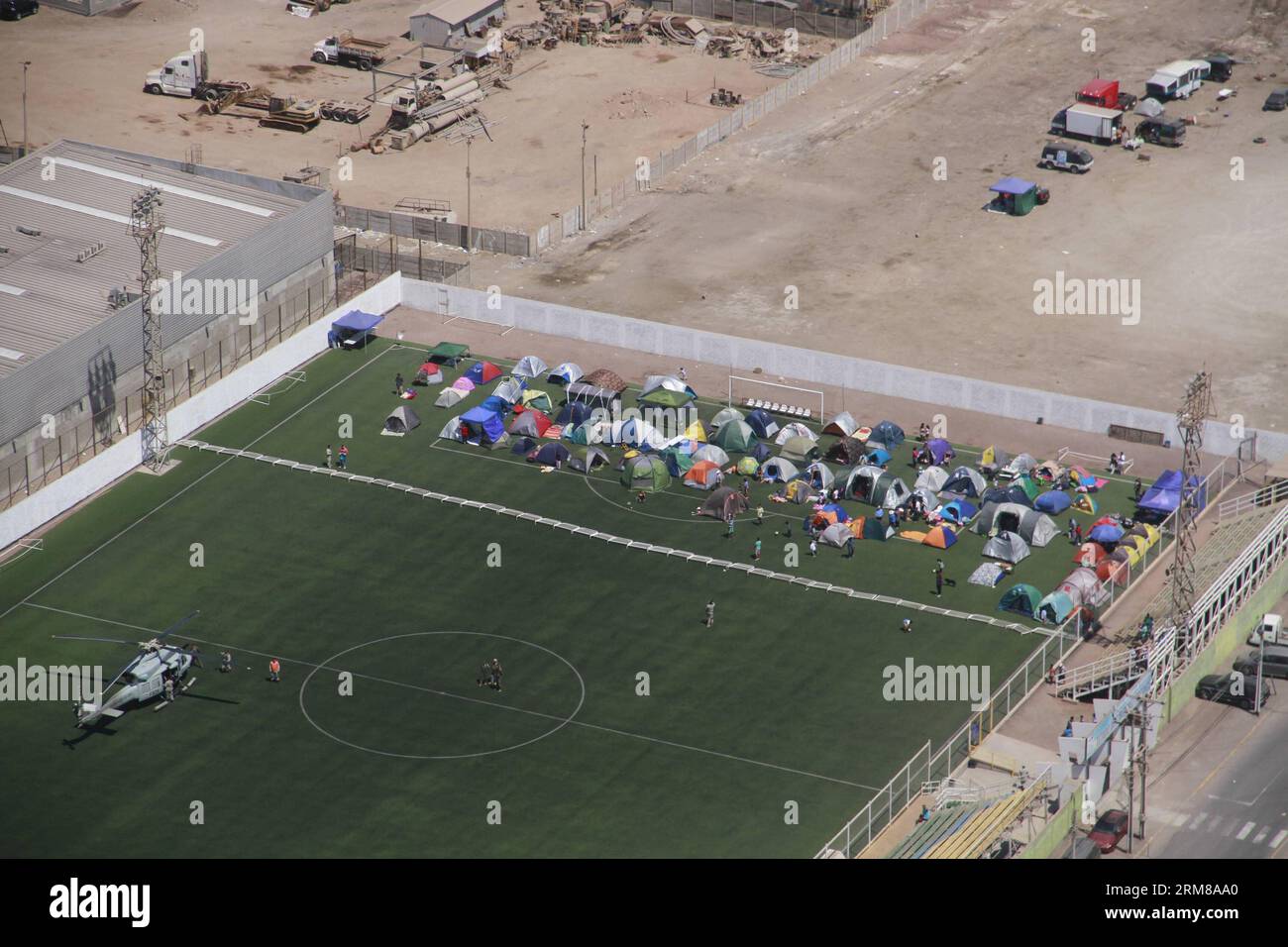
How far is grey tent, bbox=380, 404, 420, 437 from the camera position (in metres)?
121

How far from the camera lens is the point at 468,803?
93.1m

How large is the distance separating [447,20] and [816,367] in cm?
5735

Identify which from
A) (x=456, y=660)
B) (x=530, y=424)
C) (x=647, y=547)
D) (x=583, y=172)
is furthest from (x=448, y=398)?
(x=583, y=172)

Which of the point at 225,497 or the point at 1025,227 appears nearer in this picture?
the point at 225,497

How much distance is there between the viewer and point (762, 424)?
396 feet

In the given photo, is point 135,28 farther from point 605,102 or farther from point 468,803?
point 468,803

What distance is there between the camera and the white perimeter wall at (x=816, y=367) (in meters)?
120

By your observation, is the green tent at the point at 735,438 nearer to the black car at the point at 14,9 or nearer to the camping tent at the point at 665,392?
the camping tent at the point at 665,392

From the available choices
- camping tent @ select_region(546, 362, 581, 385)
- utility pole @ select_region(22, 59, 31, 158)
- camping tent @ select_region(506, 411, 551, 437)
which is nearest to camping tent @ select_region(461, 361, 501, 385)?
camping tent @ select_region(546, 362, 581, 385)

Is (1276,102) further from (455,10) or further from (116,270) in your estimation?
(116,270)

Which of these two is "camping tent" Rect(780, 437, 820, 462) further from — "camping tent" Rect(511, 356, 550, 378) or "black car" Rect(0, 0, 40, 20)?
"black car" Rect(0, 0, 40, 20)

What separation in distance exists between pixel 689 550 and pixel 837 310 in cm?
2859

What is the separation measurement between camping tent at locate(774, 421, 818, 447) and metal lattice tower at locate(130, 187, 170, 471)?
3083 centimetres
